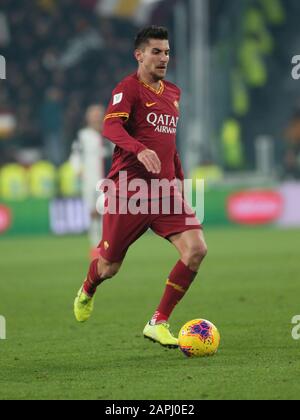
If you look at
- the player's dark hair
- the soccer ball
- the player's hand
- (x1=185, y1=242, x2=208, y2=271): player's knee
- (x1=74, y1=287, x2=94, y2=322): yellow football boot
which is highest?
the player's dark hair

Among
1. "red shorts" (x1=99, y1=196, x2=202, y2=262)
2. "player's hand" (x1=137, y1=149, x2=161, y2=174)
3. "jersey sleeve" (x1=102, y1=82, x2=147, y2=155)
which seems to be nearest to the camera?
"player's hand" (x1=137, y1=149, x2=161, y2=174)

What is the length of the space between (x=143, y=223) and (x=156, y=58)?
1231 mm

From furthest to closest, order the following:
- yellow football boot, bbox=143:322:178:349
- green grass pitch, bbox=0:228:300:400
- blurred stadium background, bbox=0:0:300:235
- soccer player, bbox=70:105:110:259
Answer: blurred stadium background, bbox=0:0:300:235 < soccer player, bbox=70:105:110:259 < yellow football boot, bbox=143:322:178:349 < green grass pitch, bbox=0:228:300:400

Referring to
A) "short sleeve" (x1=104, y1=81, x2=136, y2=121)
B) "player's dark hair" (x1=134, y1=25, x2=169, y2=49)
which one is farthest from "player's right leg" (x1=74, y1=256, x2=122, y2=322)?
"player's dark hair" (x1=134, y1=25, x2=169, y2=49)

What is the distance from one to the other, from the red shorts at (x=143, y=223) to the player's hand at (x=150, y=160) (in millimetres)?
664

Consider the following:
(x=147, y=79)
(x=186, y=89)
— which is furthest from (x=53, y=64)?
(x=147, y=79)

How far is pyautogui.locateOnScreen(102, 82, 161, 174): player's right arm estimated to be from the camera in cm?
802

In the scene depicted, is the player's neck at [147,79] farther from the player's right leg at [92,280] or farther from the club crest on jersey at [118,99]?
the player's right leg at [92,280]

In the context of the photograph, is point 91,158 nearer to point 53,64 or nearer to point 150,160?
point 53,64

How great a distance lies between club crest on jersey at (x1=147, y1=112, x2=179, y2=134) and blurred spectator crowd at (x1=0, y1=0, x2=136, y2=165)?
1726cm

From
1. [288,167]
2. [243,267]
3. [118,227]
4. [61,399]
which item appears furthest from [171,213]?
[288,167]

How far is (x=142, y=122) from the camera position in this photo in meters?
8.62

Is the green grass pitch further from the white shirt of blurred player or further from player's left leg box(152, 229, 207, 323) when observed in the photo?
the white shirt of blurred player

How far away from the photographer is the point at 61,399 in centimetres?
644
